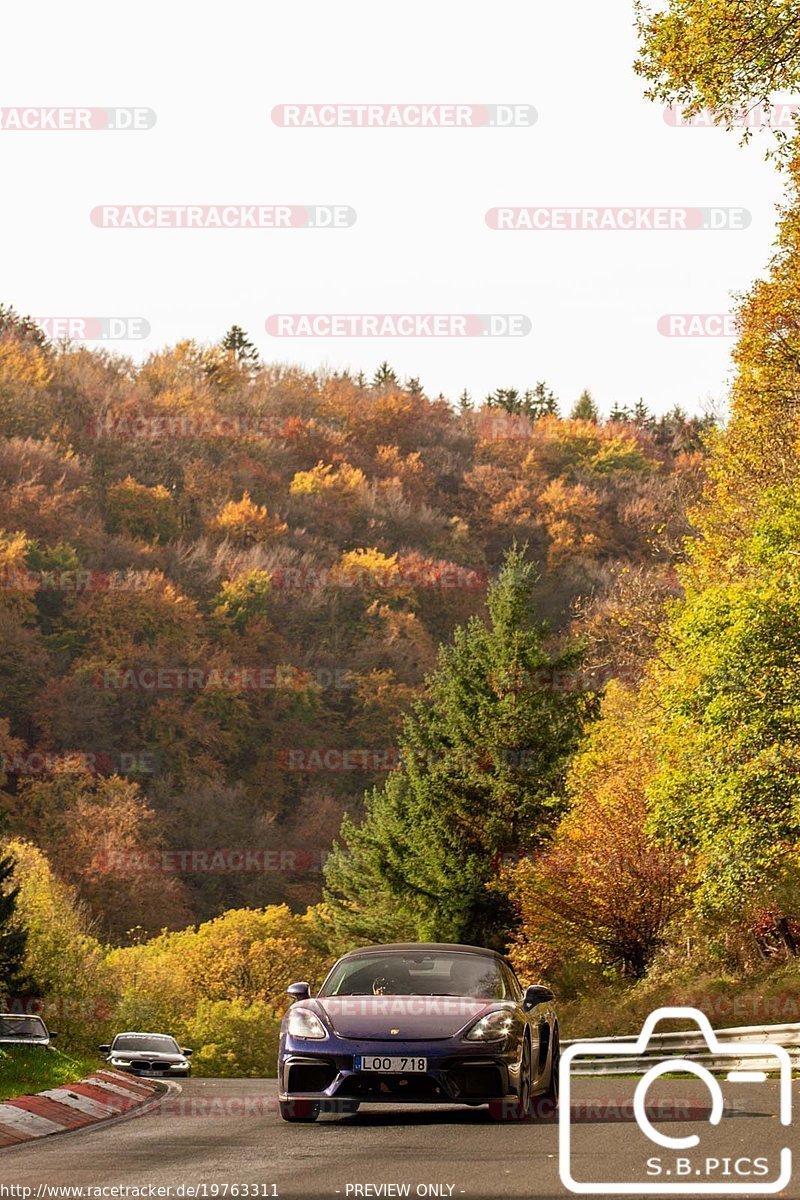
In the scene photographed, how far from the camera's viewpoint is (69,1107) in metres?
13.5

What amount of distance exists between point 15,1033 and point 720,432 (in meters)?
25.8

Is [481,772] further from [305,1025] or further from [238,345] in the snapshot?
[238,345]

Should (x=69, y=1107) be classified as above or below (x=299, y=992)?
below

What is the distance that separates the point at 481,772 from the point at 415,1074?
39210mm

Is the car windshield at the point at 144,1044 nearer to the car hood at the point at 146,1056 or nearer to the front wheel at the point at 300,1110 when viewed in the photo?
the car hood at the point at 146,1056

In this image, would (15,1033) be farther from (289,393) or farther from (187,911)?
(289,393)

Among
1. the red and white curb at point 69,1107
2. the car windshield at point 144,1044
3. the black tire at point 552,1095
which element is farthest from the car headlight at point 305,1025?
the car windshield at point 144,1044

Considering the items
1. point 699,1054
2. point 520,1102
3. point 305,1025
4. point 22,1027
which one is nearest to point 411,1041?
point 305,1025

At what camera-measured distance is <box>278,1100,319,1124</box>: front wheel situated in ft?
39.9

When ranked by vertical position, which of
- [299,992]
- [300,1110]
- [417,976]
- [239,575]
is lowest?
[300,1110]

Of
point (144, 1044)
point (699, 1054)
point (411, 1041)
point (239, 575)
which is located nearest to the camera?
point (411, 1041)

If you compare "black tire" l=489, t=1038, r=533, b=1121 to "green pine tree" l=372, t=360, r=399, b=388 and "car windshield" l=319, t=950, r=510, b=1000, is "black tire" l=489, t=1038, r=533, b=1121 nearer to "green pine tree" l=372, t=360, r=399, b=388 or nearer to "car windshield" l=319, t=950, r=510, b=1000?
"car windshield" l=319, t=950, r=510, b=1000

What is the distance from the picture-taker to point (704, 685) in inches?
1092

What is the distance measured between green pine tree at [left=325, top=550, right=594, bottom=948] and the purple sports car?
34.5 m
